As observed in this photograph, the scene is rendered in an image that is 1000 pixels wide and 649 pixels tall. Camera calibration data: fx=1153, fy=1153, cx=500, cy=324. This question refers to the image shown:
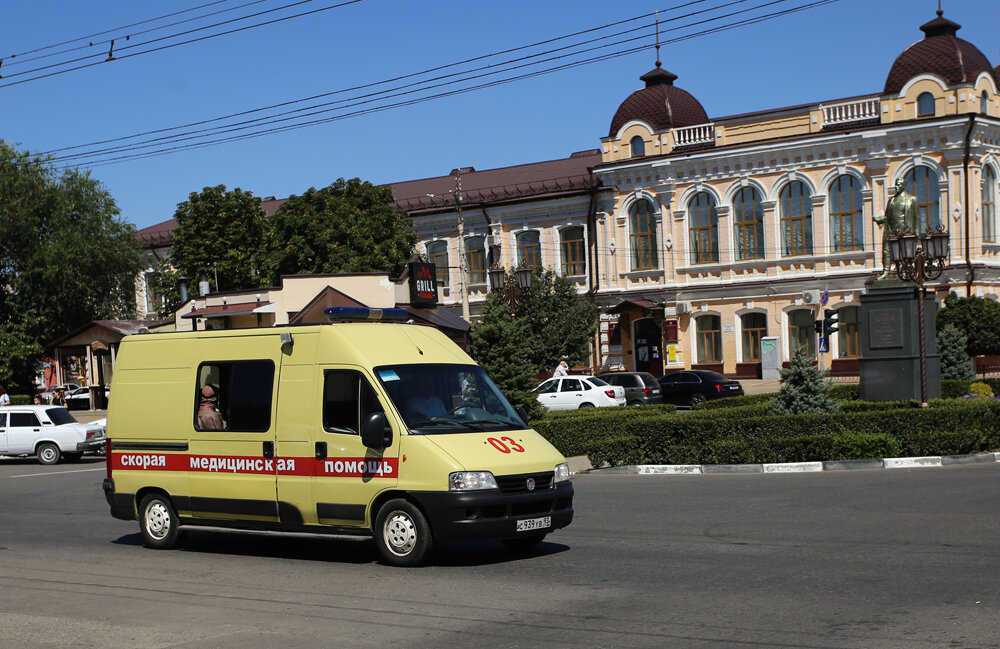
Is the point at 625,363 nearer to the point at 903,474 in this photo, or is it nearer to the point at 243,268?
the point at 243,268

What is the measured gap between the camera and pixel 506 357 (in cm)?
2520

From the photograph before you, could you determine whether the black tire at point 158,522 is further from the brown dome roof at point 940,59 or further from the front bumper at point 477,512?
the brown dome roof at point 940,59

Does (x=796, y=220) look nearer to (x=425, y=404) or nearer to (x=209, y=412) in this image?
(x=209, y=412)

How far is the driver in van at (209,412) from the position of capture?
40.3ft

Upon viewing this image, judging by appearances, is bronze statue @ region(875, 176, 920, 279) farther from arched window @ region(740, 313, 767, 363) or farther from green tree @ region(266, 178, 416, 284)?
green tree @ region(266, 178, 416, 284)

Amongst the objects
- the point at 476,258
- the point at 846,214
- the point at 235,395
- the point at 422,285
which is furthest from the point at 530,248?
the point at 235,395

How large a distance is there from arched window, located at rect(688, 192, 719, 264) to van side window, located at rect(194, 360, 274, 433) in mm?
43700

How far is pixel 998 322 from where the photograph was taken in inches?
1641

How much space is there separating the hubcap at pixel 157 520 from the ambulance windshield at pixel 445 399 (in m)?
3.44

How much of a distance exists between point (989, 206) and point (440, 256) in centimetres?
2810

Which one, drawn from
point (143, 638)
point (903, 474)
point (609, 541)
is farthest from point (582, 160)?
point (143, 638)

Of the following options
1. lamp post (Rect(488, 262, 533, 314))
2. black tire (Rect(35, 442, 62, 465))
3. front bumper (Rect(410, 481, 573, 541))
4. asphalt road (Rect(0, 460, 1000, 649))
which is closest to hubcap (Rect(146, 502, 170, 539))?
asphalt road (Rect(0, 460, 1000, 649))

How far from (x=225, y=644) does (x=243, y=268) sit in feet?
164

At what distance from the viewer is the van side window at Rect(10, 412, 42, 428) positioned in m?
30.4
